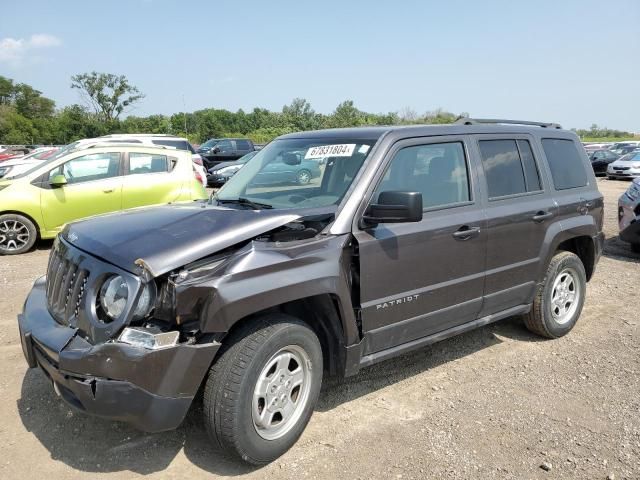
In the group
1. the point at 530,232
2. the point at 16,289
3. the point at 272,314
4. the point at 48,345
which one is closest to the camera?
the point at 48,345

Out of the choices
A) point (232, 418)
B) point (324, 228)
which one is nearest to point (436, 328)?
point (324, 228)

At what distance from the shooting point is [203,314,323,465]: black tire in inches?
107

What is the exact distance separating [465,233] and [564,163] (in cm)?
180

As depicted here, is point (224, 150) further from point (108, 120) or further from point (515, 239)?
point (108, 120)

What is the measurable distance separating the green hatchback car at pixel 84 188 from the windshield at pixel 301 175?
5.27 metres

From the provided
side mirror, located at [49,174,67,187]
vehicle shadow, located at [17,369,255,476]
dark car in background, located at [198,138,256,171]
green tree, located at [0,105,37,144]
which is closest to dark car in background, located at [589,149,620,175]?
dark car in background, located at [198,138,256,171]

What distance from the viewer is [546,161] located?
466 cm

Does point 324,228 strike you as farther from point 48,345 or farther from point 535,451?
point 535,451

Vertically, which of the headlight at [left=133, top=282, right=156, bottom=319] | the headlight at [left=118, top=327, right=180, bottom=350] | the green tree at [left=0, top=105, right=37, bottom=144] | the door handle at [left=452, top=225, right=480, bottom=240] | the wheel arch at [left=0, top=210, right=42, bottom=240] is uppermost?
the green tree at [left=0, top=105, right=37, bottom=144]

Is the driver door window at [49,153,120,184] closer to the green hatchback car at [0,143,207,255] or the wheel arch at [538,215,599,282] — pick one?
the green hatchback car at [0,143,207,255]

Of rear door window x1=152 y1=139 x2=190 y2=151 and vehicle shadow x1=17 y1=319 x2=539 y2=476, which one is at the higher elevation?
rear door window x1=152 y1=139 x2=190 y2=151

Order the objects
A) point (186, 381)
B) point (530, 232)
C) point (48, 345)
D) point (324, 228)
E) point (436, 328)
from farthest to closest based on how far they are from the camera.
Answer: point (530, 232) < point (436, 328) < point (324, 228) < point (48, 345) < point (186, 381)

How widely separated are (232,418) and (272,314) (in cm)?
60

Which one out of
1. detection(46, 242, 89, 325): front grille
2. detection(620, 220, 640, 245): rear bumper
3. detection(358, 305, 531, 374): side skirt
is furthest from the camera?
detection(620, 220, 640, 245): rear bumper
